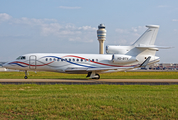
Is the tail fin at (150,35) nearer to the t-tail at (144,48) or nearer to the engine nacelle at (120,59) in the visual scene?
the t-tail at (144,48)

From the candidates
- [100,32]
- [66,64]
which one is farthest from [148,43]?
[100,32]

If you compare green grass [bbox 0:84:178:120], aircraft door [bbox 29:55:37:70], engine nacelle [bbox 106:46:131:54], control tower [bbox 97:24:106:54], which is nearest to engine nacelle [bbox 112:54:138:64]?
engine nacelle [bbox 106:46:131:54]

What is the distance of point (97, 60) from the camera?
3528cm

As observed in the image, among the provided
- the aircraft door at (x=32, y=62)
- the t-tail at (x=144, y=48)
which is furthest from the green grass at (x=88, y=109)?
the t-tail at (x=144, y=48)

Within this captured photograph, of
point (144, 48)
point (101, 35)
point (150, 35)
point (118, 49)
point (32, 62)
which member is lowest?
point (32, 62)

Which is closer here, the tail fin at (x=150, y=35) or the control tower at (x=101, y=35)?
the tail fin at (x=150, y=35)

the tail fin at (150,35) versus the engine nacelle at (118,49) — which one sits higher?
the tail fin at (150,35)

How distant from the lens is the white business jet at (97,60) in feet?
110

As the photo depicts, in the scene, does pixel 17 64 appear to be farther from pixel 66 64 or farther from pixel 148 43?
pixel 148 43

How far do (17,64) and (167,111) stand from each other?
87.2ft

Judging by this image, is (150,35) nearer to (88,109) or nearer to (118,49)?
(118,49)

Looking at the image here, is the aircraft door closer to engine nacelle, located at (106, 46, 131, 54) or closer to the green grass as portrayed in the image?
engine nacelle, located at (106, 46, 131, 54)

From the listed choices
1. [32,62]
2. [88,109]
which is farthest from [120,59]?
[88,109]

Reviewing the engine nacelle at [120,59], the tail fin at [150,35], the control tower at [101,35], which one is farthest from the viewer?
the control tower at [101,35]
